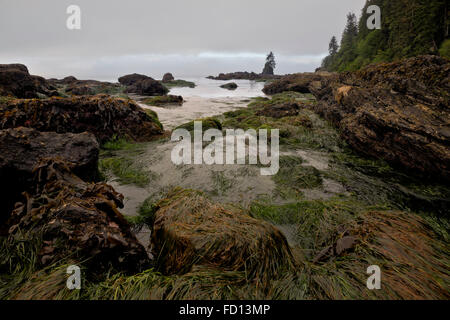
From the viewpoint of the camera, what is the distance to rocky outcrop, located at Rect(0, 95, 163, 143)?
5.22m

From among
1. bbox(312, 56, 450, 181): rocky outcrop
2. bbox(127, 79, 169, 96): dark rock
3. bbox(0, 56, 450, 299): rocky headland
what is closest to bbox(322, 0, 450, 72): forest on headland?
bbox(312, 56, 450, 181): rocky outcrop

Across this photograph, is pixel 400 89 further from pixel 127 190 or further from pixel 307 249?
pixel 127 190

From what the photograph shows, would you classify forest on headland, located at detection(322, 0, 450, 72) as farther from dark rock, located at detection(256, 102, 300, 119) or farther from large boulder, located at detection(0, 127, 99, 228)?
large boulder, located at detection(0, 127, 99, 228)

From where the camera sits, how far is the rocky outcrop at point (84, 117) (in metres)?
5.22

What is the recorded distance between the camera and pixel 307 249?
2420 millimetres

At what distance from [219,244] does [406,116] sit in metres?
4.68

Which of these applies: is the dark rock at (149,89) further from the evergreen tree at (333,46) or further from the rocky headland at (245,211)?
the evergreen tree at (333,46)

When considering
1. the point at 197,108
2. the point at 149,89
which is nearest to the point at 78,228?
the point at 197,108

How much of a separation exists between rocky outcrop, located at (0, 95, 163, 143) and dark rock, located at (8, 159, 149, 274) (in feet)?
13.2

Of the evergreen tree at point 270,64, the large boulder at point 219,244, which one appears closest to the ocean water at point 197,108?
the large boulder at point 219,244

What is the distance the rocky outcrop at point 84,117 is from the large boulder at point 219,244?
495cm

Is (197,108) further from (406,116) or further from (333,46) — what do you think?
(333,46)

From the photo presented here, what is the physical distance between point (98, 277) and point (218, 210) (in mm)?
1343
